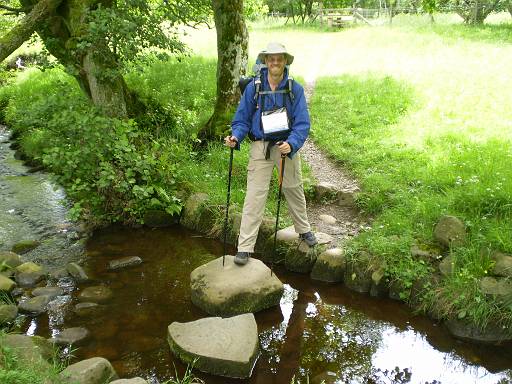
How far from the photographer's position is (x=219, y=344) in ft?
17.3

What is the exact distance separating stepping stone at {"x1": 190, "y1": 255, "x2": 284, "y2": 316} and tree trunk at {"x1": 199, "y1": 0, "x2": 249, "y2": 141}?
484 centimetres

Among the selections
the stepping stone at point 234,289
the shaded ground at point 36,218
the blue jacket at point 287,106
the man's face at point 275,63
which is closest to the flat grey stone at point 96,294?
the shaded ground at point 36,218

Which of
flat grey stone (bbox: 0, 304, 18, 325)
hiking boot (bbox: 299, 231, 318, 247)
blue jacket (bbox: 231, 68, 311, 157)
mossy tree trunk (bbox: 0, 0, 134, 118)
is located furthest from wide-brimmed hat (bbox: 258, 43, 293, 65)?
flat grey stone (bbox: 0, 304, 18, 325)

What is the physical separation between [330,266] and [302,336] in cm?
138

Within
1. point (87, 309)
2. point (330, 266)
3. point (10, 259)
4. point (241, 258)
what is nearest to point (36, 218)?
point (10, 259)

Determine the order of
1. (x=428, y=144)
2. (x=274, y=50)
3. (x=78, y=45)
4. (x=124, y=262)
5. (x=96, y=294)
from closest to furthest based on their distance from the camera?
(x=274, y=50) → (x=96, y=294) → (x=78, y=45) → (x=124, y=262) → (x=428, y=144)

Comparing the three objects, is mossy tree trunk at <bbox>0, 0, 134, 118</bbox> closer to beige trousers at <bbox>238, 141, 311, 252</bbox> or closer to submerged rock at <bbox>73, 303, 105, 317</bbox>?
beige trousers at <bbox>238, 141, 311, 252</bbox>

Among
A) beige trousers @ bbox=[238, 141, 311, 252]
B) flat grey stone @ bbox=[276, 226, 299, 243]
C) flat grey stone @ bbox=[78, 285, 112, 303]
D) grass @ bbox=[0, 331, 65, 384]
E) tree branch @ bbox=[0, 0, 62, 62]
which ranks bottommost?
flat grey stone @ bbox=[78, 285, 112, 303]

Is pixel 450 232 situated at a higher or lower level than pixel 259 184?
lower

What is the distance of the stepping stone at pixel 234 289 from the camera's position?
618 cm

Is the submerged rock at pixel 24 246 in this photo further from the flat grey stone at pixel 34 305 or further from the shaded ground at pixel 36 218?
the flat grey stone at pixel 34 305

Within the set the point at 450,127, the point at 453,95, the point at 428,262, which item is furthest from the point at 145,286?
the point at 453,95

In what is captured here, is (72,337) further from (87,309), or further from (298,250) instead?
(298,250)

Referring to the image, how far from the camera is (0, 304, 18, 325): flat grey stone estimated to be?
5996 mm
